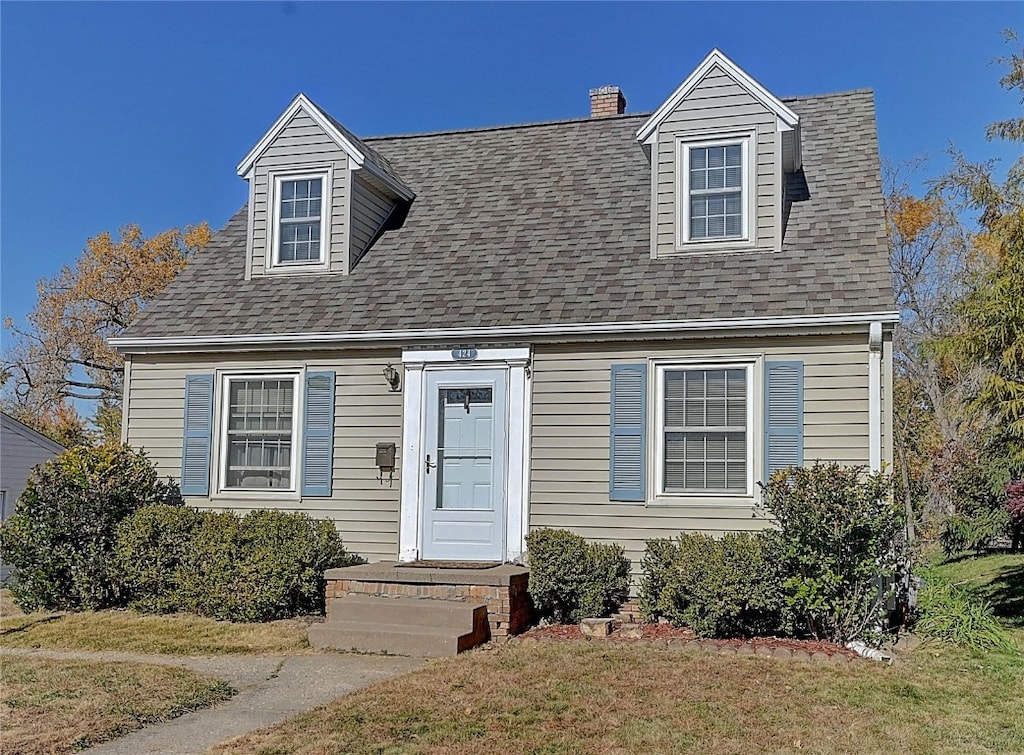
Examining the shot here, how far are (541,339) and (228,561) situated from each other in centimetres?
408

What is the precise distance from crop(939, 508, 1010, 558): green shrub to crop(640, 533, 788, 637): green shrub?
42.9 feet

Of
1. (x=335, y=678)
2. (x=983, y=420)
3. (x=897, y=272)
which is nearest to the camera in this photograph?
(x=335, y=678)

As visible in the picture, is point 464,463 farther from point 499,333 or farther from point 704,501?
point 704,501

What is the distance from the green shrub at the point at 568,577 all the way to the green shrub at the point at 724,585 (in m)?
0.68

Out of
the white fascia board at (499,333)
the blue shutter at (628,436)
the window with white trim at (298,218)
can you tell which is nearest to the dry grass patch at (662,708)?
the blue shutter at (628,436)

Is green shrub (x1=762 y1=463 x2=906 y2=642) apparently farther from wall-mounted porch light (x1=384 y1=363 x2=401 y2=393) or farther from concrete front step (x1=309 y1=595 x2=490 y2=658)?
wall-mounted porch light (x1=384 y1=363 x2=401 y2=393)

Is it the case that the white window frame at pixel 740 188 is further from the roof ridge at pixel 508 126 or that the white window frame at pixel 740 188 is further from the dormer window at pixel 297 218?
the dormer window at pixel 297 218

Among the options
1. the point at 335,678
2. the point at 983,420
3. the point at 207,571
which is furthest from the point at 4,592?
the point at 983,420

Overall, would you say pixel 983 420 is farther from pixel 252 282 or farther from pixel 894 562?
pixel 252 282

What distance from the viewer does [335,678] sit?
762cm

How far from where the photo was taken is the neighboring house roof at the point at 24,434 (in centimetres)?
1803

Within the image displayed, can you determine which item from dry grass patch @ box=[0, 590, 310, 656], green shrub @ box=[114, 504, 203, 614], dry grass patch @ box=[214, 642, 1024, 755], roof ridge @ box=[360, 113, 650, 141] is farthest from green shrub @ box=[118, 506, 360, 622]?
roof ridge @ box=[360, 113, 650, 141]

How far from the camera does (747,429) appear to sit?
1001 cm

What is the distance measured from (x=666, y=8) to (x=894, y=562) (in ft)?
25.4
